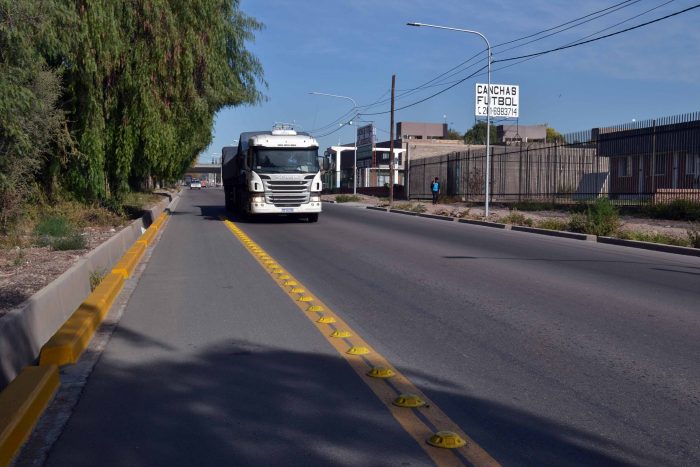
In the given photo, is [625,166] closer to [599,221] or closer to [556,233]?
[556,233]

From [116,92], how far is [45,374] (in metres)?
17.0

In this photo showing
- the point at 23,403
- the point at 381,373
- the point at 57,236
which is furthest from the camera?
the point at 57,236

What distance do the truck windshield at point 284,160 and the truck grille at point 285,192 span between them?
50cm

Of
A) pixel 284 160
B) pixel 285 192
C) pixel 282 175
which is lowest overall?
pixel 285 192

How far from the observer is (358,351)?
7285mm

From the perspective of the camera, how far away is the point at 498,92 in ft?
122

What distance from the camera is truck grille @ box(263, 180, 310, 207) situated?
26859mm

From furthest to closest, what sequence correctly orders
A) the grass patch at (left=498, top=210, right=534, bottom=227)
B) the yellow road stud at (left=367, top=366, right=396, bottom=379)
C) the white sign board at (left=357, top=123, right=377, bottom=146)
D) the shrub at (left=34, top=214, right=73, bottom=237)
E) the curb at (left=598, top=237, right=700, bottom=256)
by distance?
the white sign board at (left=357, top=123, right=377, bottom=146), the grass patch at (left=498, top=210, right=534, bottom=227), the curb at (left=598, top=237, right=700, bottom=256), the shrub at (left=34, top=214, right=73, bottom=237), the yellow road stud at (left=367, top=366, right=396, bottom=379)

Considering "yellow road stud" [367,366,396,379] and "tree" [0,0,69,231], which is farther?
"tree" [0,0,69,231]

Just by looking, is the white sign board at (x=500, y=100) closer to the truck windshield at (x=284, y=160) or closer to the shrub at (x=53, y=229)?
the truck windshield at (x=284, y=160)

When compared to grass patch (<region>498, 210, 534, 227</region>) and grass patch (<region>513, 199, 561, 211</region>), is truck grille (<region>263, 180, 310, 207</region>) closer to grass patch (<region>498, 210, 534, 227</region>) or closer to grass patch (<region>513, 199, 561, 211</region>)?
grass patch (<region>498, 210, 534, 227</region>)

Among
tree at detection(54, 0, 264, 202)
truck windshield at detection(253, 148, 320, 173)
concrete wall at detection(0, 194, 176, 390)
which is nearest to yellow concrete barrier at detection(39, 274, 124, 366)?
concrete wall at detection(0, 194, 176, 390)

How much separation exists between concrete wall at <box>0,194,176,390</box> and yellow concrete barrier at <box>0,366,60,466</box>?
27 centimetres

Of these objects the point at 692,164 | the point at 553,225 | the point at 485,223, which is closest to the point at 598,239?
the point at 553,225
